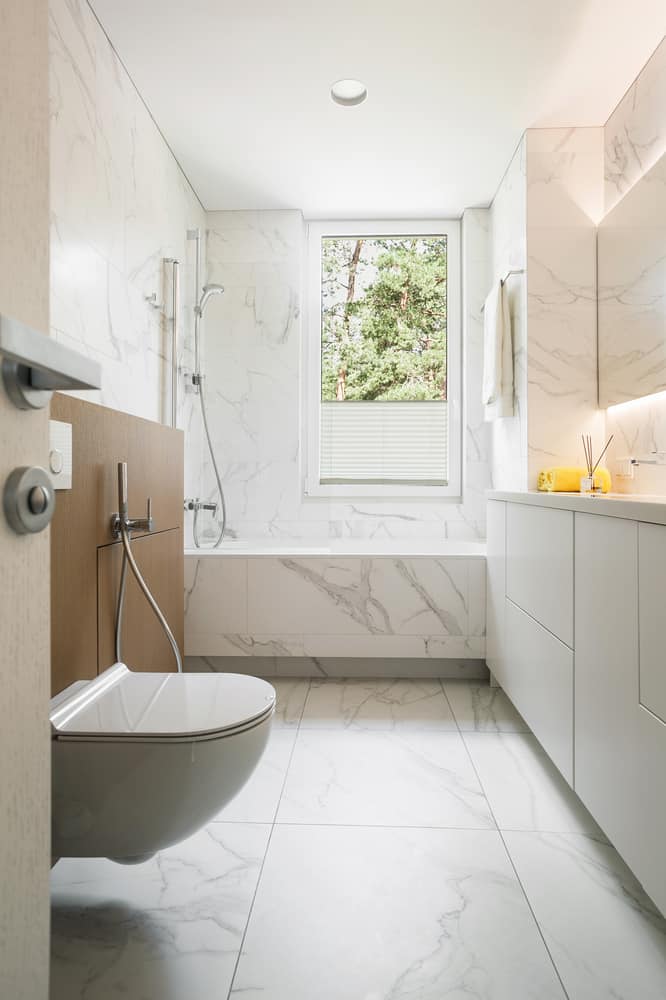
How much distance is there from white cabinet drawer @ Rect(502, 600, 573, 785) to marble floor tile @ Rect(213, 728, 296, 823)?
0.75m

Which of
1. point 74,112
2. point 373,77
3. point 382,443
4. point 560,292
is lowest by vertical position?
point 382,443

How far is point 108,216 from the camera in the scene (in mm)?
2088

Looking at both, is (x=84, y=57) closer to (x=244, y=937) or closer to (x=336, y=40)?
(x=336, y=40)

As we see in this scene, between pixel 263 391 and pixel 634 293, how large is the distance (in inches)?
74.3

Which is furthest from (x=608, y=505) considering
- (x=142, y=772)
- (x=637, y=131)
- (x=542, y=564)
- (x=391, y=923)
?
(x=637, y=131)

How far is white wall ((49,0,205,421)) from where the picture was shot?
5.85 ft

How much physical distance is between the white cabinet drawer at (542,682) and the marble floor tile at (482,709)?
102mm

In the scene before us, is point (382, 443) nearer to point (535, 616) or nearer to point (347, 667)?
point (347, 667)

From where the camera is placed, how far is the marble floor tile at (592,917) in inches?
40.7

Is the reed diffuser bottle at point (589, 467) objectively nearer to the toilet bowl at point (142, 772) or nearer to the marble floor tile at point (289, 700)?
the marble floor tile at point (289, 700)

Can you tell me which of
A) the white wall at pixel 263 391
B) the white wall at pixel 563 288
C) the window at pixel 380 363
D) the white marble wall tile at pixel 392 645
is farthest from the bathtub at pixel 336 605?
the window at pixel 380 363

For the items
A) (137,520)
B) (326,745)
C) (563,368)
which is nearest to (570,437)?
(563,368)

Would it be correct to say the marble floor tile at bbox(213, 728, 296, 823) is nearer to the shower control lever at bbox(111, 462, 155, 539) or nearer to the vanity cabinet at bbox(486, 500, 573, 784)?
the shower control lever at bbox(111, 462, 155, 539)

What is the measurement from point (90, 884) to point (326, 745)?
86 centimetres
